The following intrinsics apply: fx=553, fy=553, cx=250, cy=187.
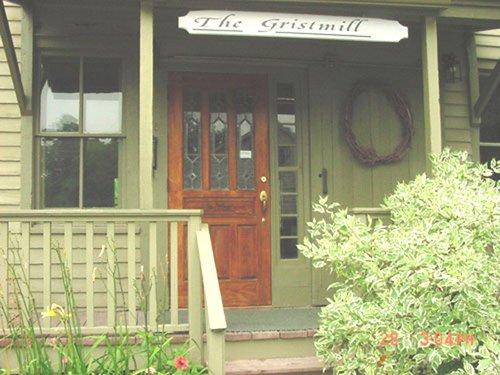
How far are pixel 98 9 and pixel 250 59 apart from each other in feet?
4.49

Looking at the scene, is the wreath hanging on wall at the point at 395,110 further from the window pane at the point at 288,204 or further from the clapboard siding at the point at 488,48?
the clapboard siding at the point at 488,48

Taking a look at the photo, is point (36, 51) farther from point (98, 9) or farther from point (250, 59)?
point (250, 59)

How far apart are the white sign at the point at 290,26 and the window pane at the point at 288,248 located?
1.84 metres

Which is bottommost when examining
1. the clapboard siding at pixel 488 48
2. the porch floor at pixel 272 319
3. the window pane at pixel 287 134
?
the porch floor at pixel 272 319

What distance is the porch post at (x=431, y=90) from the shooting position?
409 cm

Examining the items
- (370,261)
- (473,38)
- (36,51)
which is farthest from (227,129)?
(473,38)

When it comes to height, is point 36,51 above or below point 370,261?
above

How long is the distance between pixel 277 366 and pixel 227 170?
6.44 feet

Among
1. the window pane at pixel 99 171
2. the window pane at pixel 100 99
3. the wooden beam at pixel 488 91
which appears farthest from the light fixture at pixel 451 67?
the window pane at pixel 99 171

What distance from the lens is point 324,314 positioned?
307 centimetres

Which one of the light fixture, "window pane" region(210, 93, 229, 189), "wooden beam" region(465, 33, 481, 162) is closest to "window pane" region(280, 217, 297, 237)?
"window pane" region(210, 93, 229, 189)

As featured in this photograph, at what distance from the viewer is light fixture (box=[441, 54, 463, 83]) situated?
520cm
